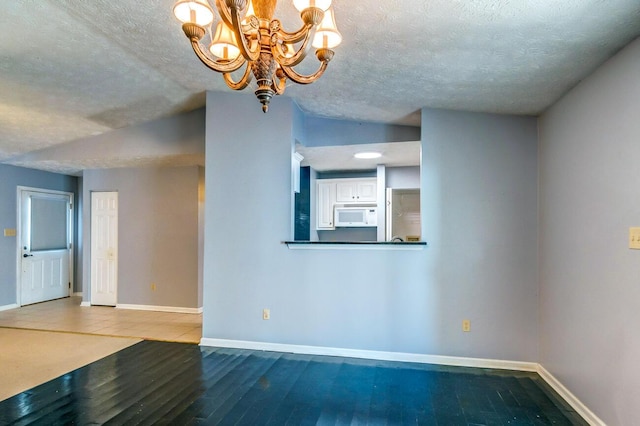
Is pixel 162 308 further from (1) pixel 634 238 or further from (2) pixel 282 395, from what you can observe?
(1) pixel 634 238

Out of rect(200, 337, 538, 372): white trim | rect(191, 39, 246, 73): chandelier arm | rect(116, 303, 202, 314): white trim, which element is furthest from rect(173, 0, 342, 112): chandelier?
rect(116, 303, 202, 314): white trim

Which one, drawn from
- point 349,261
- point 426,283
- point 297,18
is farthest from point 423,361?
point 297,18

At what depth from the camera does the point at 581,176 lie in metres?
2.45

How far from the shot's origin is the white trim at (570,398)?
2.30 metres

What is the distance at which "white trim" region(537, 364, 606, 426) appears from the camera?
2.30 m

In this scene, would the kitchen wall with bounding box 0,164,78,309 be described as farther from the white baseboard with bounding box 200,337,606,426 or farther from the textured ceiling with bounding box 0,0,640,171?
the white baseboard with bounding box 200,337,606,426

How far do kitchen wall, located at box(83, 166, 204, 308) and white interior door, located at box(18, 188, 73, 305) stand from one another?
92 centimetres

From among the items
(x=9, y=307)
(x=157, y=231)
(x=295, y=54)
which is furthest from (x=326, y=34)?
(x=9, y=307)

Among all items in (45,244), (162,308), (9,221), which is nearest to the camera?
(162,308)

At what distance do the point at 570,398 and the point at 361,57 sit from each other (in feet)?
9.50

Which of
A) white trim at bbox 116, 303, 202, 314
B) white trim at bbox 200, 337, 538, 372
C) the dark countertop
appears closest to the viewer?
white trim at bbox 200, 337, 538, 372

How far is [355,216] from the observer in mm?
5781

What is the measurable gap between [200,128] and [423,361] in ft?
12.1

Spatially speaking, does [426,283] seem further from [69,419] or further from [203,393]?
[69,419]
